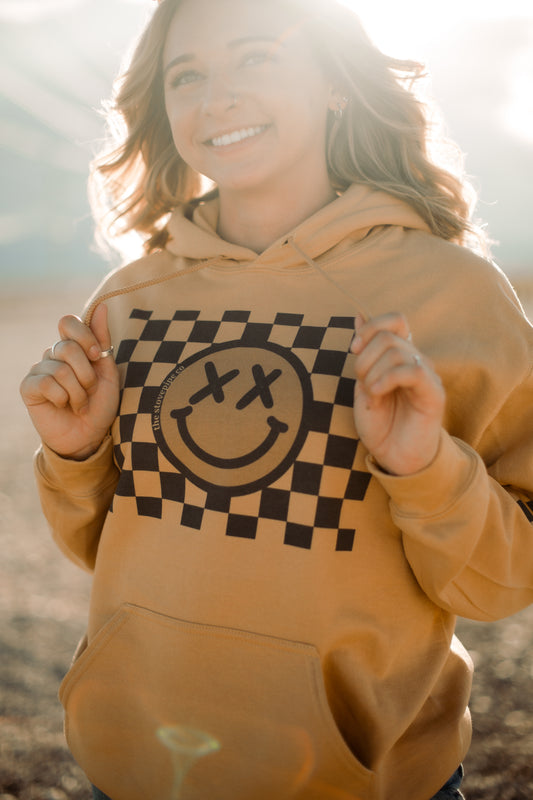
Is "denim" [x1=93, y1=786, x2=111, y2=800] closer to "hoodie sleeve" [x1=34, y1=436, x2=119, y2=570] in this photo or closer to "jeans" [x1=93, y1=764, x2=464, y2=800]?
"jeans" [x1=93, y1=764, x2=464, y2=800]

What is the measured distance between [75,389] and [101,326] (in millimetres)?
168

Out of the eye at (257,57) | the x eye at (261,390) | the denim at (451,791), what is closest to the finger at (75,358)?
the x eye at (261,390)

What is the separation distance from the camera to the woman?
1393 mm

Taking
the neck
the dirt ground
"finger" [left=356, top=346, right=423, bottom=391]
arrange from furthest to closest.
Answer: the dirt ground
the neck
"finger" [left=356, top=346, right=423, bottom=391]

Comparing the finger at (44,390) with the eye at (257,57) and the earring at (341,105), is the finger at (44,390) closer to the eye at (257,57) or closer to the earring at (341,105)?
the eye at (257,57)

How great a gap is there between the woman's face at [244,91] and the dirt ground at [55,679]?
186 cm

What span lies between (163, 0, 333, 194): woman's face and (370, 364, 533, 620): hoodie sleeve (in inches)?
30.9

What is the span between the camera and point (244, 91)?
160 centimetres

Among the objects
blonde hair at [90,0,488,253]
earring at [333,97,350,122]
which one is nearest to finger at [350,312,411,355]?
blonde hair at [90,0,488,253]

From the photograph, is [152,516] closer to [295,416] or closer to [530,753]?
[295,416]

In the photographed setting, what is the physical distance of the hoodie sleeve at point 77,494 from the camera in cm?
172

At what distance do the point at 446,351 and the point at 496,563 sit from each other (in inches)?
17.9

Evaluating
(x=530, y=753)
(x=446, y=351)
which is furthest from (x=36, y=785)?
(x=446, y=351)

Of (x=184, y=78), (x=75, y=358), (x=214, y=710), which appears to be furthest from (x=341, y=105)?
(x=214, y=710)
